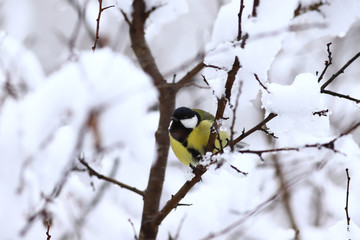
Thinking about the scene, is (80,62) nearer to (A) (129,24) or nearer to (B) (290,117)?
(A) (129,24)

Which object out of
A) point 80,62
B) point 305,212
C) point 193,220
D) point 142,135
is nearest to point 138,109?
point 142,135

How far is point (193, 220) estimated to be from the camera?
275 centimetres

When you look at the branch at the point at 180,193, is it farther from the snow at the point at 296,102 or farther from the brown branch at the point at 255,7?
the brown branch at the point at 255,7

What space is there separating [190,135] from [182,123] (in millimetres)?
155

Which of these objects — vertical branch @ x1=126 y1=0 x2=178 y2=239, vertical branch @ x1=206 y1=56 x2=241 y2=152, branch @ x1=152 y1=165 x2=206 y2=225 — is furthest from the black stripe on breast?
vertical branch @ x1=206 y1=56 x2=241 y2=152

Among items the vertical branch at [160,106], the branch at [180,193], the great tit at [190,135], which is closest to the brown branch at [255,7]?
the branch at [180,193]

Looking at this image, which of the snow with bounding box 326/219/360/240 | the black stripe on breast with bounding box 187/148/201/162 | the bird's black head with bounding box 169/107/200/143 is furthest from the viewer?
the bird's black head with bounding box 169/107/200/143

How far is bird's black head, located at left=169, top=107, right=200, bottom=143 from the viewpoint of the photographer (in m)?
2.44

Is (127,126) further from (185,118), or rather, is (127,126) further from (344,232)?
(344,232)

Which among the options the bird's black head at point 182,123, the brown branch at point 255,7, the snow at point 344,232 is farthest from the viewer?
the bird's black head at point 182,123

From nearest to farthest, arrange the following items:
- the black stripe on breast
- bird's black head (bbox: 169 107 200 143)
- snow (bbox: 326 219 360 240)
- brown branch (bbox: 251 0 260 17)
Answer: brown branch (bbox: 251 0 260 17), snow (bbox: 326 219 360 240), the black stripe on breast, bird's black head (bbox: 169 107 200 143)

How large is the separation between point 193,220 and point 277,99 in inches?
57.6

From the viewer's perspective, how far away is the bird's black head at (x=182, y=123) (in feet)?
8.01

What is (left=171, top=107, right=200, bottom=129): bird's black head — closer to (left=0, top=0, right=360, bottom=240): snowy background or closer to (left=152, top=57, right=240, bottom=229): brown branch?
(left=0, top=0, right=360, bottom=240): snowy background
